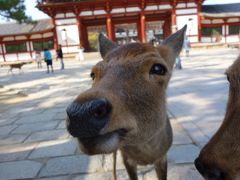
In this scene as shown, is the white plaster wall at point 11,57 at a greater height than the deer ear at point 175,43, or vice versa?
the deer ear at point 175,43

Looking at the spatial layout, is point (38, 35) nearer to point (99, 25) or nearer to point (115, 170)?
point (99, 25)

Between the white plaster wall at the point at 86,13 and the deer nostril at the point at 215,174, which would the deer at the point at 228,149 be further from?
the white plaster wall at the point at 86,13

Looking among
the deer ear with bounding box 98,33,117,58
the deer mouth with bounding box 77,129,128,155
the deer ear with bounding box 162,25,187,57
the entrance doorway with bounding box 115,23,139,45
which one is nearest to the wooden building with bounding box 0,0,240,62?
the entrance doorway with bounding box 115,23,139,45

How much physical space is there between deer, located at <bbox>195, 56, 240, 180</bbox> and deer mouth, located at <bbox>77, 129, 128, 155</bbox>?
0.51 metres

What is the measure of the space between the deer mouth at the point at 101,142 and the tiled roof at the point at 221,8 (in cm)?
3672

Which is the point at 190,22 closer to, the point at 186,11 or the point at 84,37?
the point at 186,11

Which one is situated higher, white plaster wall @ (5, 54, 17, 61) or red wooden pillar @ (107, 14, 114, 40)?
red wooden pillar @ (107, 14, 114, 40)

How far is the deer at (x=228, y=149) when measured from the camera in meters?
1.45

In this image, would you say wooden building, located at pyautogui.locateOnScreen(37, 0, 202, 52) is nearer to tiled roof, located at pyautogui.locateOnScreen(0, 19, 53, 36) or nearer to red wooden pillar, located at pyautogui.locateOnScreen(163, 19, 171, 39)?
red wooden pillar, located at pyautogui.locateOnScreen(163, 19, 171, 39)

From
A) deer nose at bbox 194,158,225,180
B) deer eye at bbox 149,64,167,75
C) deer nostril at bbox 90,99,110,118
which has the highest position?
deer eye at bbox 149,64,167,75

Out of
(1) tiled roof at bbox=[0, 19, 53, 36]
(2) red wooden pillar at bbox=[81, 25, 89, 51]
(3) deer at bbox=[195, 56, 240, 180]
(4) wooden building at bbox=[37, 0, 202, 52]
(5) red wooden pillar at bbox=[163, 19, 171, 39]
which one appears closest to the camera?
(3) deer at bbox=[195, 56, 240, 180]

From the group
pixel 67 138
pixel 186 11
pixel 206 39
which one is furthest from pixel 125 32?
pixel 67 138

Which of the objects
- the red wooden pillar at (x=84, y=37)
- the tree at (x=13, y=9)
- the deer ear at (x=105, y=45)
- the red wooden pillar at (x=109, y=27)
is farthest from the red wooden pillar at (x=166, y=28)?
the deer ear at (x=105, y=45)

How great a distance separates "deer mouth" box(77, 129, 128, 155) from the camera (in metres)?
1.72
